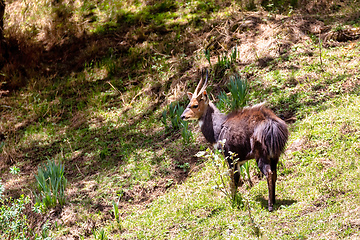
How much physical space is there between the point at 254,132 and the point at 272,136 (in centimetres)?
34

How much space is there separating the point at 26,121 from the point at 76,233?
19.1 feet

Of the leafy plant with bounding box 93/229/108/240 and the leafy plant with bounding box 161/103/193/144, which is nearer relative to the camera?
→ the leafy plant with bounding box 93/229/108/240

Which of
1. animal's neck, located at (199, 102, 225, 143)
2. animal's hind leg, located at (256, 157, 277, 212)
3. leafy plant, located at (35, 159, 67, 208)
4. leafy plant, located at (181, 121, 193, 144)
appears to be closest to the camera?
animal's hind leg, located at (256, 157, 277, 212)

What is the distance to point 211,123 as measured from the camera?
671 centimetres

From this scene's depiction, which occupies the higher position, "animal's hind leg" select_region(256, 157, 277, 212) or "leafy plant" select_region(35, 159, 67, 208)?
"animal's hind leg" select_region(256, 157, 277, 212)

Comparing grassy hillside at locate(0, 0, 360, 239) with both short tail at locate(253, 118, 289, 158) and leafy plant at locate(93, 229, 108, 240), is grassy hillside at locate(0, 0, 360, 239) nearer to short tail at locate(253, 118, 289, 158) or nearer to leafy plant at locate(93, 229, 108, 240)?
leafy plant at locate(93, 229, 108, 240)

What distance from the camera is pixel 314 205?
5.45m

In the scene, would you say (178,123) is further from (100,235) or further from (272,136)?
(272,136)

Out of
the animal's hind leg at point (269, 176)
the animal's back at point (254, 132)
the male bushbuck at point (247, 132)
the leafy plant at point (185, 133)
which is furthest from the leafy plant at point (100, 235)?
the leafy plant at point (185, 133)

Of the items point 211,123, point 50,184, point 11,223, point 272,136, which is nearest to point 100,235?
point 11,223

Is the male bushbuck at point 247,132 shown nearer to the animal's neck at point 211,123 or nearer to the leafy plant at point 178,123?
the animal's neck at point 211,123

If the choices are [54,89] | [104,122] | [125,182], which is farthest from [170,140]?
[54,89]

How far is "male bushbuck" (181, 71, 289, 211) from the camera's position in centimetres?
556

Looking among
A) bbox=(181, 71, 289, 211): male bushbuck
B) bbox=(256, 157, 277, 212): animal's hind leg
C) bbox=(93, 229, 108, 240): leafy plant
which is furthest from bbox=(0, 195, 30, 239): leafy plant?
bbox=(256, 157, 277, 212): animal's hind leg
